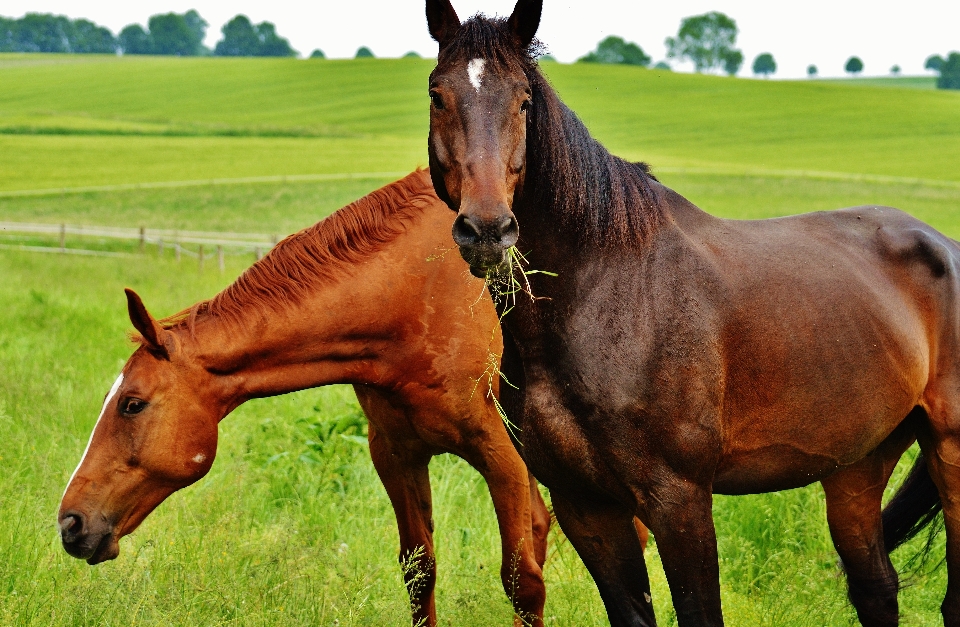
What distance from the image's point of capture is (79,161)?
29344 mm

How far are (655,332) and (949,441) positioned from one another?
5.15ft

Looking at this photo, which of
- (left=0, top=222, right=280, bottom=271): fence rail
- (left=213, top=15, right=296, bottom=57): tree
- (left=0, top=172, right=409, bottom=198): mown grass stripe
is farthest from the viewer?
(left=213, top=15, right=296, bottom=57): tree

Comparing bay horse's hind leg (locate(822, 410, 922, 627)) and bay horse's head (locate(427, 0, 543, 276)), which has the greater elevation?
bay horse's head (locate(427, 0, 543, 276))

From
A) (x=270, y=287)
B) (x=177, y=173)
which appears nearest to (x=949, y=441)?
(x=270, y=287)

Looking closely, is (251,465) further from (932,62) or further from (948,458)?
(932,62)

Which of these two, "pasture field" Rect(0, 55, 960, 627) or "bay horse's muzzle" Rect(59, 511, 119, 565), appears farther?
"pasture field" Rect(0, 55, 960, 627)

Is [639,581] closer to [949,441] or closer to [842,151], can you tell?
[949,441]

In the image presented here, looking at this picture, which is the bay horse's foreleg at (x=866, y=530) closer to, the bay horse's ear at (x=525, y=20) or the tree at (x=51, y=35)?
the bay horse's ear at (x=525, y=20)

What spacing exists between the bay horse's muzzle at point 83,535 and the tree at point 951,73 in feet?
313

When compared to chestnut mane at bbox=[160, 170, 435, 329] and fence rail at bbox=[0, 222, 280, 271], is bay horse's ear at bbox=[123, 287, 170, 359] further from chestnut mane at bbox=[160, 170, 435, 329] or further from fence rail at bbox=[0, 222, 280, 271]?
fence rail at bbox=[0, 222, 280, 271]

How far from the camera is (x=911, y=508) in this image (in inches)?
182

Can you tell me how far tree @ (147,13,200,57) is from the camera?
94000 mm

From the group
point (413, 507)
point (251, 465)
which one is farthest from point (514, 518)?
point (251, 465)

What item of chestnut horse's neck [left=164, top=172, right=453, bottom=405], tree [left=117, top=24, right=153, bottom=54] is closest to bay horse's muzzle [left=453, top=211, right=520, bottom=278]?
chestnut horse's neck [left=164, top=172, right=453, bottom=405]
